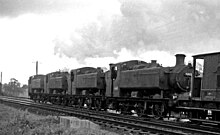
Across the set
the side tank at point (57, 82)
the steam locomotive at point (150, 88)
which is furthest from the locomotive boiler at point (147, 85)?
the side tank at point (57, 82)

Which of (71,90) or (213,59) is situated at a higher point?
(213,59)

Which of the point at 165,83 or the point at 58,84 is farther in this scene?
the point at 58,84

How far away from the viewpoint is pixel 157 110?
17859 mm

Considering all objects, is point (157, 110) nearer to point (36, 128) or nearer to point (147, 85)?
point (147, 85)

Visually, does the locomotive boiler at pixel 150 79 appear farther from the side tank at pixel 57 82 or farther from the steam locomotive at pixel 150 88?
the side tank at pixel 57 82

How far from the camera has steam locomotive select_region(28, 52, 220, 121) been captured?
13.9m

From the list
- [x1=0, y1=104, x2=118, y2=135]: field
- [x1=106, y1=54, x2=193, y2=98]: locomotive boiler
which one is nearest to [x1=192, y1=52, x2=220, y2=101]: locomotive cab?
[x1=106, y1=54, x2=193, y2=98]: locomotive boiler

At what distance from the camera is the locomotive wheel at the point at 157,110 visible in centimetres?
1745

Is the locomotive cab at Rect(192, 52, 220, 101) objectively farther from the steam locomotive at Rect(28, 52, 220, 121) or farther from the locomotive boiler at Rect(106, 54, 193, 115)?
the locomotive boiler at Rect(106, 54, 193, 115)

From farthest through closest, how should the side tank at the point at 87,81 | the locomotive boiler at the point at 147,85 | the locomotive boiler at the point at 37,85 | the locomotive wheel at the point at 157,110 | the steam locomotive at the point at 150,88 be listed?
1. the locomotive boiler at the point at 37,85
2. the side tank at the point at 87,81
3. the locomotive boiler at the point at 147,85
4. the locomotive wheel at the point at 157,110
5. the steam locomotive at the point at 150,88

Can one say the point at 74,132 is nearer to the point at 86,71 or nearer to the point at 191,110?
the point at 191,110

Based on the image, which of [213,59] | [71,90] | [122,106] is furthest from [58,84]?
[213,59]

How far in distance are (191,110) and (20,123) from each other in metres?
8.38

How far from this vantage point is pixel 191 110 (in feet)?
48.0
